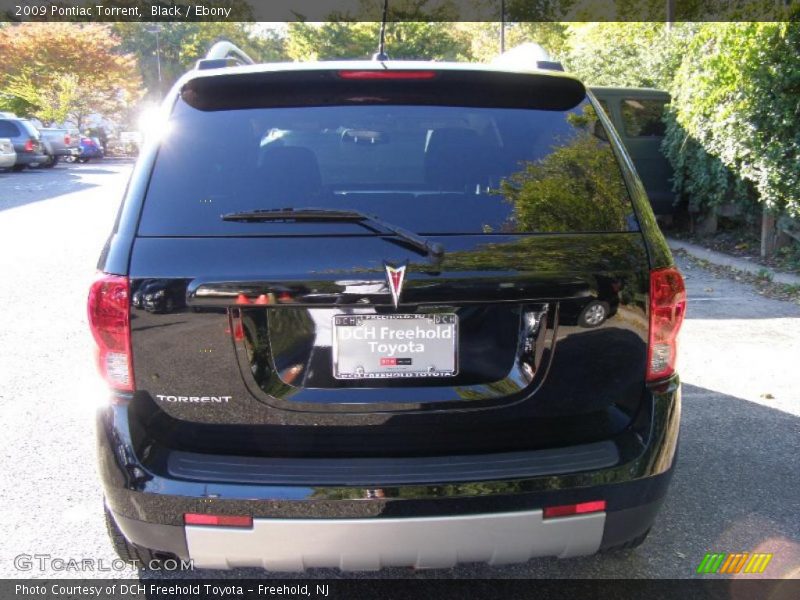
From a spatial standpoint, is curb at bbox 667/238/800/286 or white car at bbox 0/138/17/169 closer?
curb at bbox 667/238/800/286

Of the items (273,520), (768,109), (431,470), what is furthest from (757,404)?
(768,109)

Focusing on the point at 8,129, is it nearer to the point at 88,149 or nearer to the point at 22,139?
the point at 22,139

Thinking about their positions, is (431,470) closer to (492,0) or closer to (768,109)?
(768,109)

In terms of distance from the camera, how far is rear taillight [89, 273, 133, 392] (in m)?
2.24

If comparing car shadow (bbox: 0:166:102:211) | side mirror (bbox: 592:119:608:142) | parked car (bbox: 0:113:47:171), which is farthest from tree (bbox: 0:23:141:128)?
side mirror (bbox: 592:119:608:142)

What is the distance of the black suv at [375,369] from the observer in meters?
2.20

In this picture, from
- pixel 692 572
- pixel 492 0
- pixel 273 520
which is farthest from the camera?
pixel 492 0

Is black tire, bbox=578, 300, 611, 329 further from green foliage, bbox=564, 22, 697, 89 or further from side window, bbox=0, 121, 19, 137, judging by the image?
side window, bbox=0, 121, 19, 137

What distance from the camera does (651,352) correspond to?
239 centimetres

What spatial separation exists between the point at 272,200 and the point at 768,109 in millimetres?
7187

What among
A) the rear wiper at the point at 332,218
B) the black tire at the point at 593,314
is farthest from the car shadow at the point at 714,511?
the rear wiper at the point at 332,218

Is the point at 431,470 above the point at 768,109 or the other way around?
the other way around

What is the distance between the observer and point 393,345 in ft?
7.34

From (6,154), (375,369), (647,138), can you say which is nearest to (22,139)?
(6,154)
